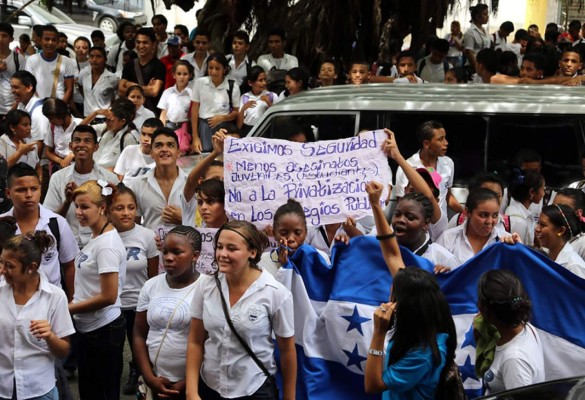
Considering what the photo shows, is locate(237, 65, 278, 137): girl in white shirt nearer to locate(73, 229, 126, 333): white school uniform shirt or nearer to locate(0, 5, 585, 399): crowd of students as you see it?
locate(0, 5, 585, 399): crowd of students

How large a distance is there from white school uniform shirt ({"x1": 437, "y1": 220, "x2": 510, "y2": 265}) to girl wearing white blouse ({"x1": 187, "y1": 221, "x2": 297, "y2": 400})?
1401 mm

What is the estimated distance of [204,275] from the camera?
17.1 feet

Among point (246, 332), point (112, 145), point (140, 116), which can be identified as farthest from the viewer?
point (140, 116)

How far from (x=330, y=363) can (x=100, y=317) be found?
145cm

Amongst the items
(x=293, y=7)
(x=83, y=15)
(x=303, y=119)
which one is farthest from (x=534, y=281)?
(x=83, y=15)

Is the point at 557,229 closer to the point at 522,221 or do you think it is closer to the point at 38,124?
the point at 522,221

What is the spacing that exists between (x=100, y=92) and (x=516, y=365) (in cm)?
857

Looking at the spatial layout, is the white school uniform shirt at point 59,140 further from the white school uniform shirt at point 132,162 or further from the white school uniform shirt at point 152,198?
the white school uniform shirt at point 152,198

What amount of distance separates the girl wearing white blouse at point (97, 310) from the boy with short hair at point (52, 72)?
6880 mm

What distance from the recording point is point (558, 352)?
5.19 meters

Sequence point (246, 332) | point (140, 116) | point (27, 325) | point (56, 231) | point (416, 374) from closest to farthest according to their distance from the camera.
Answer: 1. point (416, 374)
2. point (246, 332)
3. point (27, 325)
4. point (56, 231)
5. point (140, 116)

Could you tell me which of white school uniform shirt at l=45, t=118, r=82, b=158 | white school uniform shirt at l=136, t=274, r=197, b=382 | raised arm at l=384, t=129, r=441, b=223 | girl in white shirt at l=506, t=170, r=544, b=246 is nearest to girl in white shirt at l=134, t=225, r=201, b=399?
white school uniform shirt at l=136, t=274, r=197, b=382

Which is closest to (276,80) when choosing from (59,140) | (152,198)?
(59,140)

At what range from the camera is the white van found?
731 cm
